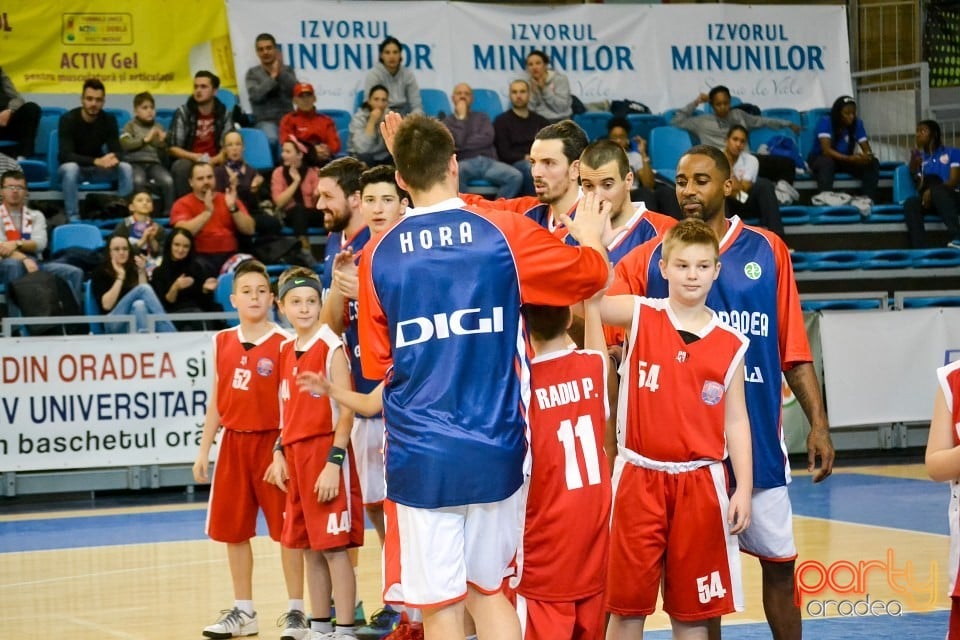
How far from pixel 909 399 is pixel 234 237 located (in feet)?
23.8

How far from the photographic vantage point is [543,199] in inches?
237

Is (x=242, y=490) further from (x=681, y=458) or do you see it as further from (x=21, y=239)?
(x=21, y=239)

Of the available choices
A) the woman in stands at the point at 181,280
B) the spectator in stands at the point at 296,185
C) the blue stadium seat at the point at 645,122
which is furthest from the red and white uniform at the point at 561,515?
the blue stadium seat at the point at 645,122

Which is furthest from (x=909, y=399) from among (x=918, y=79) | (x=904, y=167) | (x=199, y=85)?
(x=199, y=85)

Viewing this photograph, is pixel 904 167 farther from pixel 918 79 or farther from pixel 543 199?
pixel 543 199

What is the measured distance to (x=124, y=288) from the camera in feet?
42.2

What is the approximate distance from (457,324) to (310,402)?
2.76 metres

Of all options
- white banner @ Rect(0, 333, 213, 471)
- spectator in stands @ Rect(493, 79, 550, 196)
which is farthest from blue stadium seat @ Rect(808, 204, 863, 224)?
white banner @ Rect(0, 333, 213, 471)

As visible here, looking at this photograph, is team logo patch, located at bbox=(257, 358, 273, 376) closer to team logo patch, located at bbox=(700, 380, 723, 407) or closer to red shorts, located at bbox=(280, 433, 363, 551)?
red shorts, located at bbox=(280, 433, 363, 551)

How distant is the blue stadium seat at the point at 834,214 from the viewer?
1770 cm

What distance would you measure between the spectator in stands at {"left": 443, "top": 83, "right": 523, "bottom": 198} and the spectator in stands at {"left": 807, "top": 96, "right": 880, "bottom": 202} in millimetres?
4760

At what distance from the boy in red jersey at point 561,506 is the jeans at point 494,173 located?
1123cm

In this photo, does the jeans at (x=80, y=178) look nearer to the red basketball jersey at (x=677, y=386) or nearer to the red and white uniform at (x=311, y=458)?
the red and white uniform at (x=311, y=458)

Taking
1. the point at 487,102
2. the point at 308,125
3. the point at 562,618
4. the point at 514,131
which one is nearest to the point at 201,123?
the point at 308,125
